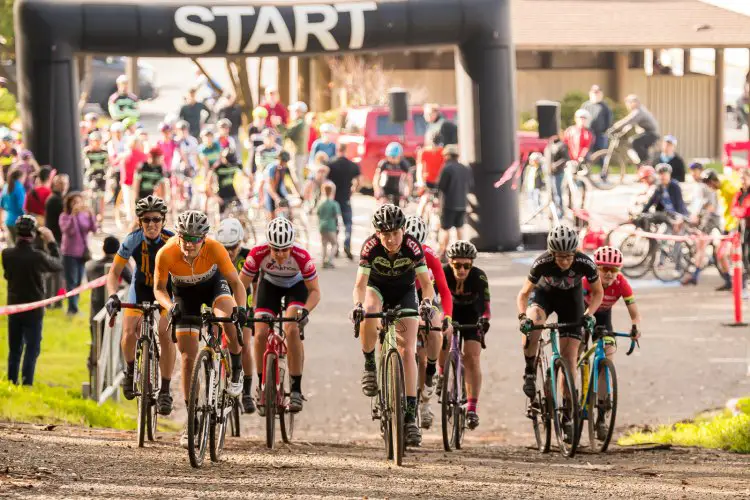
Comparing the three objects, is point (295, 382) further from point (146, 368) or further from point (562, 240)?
point (562, 240)

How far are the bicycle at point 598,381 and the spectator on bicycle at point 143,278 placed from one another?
315cm

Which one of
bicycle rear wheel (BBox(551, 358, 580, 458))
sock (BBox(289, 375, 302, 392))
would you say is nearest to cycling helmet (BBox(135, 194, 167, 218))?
sock (BBox(289, 375, 302, 392))

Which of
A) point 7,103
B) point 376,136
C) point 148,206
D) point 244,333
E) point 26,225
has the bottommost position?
point 244,333

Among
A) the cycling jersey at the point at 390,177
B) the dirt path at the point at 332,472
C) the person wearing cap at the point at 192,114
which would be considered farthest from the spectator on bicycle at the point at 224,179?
the dirt path at the point at 332,472

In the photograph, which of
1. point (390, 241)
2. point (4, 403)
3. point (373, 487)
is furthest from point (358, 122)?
point (373, 487)

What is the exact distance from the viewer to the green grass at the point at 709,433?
13.5 m

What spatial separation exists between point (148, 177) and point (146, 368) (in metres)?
13.5

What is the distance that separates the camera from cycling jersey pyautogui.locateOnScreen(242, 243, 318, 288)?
12.4 m

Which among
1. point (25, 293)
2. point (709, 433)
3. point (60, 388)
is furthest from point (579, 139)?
point (709, 433)

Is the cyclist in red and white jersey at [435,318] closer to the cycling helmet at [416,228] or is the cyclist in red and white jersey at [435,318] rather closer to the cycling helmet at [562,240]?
the cycling helmet at [416,228]

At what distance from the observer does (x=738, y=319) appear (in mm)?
19625

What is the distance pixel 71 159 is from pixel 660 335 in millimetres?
8641

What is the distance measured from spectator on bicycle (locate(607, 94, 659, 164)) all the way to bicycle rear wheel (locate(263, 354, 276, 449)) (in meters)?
23.1

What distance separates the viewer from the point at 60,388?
52.8 feet
